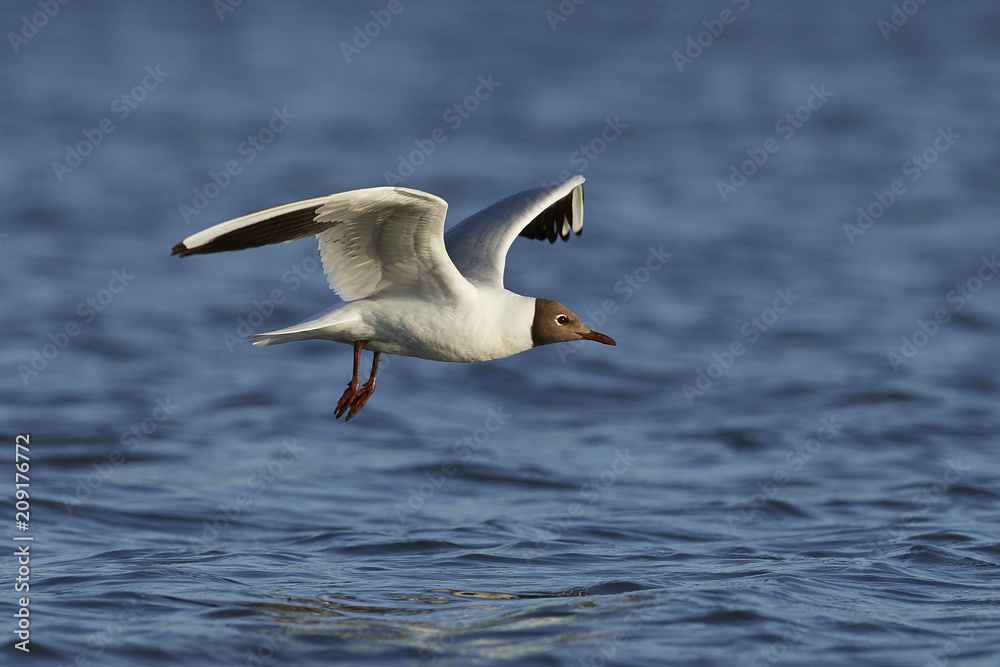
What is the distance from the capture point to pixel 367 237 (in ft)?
22.5

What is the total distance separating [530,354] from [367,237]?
7.57 m

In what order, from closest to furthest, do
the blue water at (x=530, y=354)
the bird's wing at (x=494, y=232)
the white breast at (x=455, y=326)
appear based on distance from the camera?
the white breast at (x=455, y=326) < the blue water at (x=530, y=354) < the bird's wing at (x=494, y=232)

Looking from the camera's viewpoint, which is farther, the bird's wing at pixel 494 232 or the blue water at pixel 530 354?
the bird's wing at pixel 494 232

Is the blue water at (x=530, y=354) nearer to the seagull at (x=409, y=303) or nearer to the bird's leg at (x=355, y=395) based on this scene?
the bird's leg at (x=355, y=395)

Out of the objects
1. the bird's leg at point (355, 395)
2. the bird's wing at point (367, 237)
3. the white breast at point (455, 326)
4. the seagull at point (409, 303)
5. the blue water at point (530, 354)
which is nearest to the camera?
the bird's wing at point (367, 237)

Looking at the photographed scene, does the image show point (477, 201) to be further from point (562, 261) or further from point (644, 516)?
point (644, 516)

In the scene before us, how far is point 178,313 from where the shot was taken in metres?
14.5

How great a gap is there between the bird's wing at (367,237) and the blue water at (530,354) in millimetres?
1869

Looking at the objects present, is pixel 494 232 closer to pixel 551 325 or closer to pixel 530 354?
pixel 551 325

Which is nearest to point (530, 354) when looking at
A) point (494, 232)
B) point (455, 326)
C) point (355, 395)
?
point (494, 232)

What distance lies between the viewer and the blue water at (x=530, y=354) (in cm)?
733

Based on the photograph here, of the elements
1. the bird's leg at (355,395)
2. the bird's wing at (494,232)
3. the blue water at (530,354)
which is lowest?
the blue water at (530,354)

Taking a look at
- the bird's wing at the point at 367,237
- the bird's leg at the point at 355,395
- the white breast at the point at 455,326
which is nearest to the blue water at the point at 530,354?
the bird's leg at the point at 355,395

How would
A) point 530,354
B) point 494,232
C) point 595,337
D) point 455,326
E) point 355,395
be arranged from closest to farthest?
1. point 455,326
2. point 355,395
3. point 595,337
4. point 494,232
5. point 530,354
